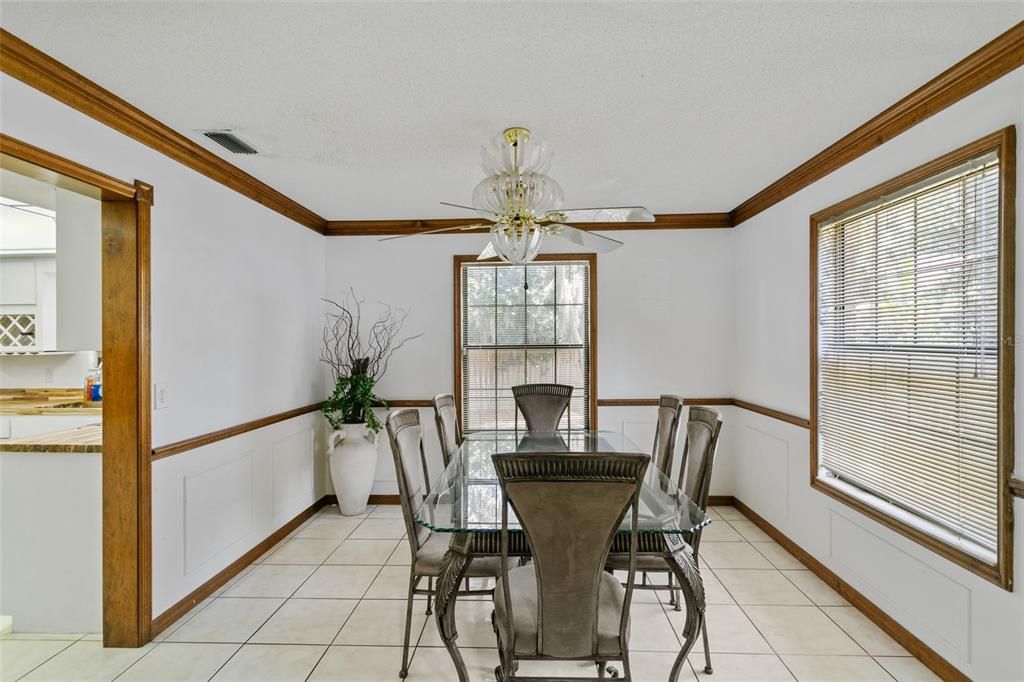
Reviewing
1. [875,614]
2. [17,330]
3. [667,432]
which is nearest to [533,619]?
[667,432]

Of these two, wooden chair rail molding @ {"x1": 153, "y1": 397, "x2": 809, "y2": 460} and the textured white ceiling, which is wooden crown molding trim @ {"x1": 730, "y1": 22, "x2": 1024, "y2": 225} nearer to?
the textured white ceiling

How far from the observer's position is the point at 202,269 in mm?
3080

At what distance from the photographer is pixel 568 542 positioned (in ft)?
5.47

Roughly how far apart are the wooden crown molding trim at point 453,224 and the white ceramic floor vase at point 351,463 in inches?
70.6

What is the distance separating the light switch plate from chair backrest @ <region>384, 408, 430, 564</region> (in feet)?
→ 4.05

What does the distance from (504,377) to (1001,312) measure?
11.4 feet

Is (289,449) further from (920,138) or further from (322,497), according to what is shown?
(920,138)

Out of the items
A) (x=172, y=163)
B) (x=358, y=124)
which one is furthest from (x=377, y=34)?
(x=172, y=163)

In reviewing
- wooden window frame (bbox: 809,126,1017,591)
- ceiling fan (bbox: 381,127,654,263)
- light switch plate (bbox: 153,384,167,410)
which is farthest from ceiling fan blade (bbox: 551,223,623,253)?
light switch plate (bbox: 153,384,167,410)

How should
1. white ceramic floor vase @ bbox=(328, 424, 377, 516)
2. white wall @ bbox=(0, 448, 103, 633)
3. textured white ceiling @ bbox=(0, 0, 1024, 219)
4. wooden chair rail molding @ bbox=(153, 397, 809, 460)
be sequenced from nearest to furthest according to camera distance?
textured white ceiling @ bbox=(0, 0, 1024, 219) < white wall @ bbox=(0, 448, 103, 633) < wooden chair rail molding @ bbox=(153, 397, 809, 460) < white ceramic floor vase @ bbox=(328, 424, 377, 516)

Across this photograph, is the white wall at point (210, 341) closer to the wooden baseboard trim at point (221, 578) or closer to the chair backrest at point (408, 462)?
the wooden baseboard trim at point (221, 578)

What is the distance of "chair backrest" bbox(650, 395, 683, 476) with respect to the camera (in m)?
3.03

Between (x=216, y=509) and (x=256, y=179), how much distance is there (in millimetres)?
2149

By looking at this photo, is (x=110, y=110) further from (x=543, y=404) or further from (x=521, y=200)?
(x=543, y=404)
